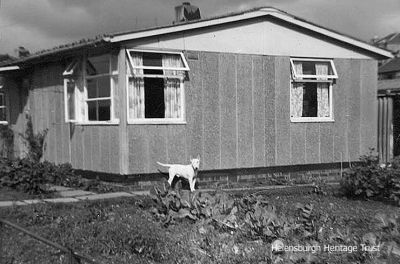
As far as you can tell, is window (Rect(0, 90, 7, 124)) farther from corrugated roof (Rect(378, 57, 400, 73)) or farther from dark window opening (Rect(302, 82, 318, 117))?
corrugated roof (Rect(378, 57, 400, 73))

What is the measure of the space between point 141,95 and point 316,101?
4.62 metres

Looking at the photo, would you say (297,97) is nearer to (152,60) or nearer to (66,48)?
(152,60)

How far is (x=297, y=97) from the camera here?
12.8 m

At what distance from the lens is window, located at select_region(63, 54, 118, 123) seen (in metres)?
11.1

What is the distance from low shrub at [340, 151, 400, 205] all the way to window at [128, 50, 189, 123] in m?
3.68

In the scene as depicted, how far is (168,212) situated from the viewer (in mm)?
7168

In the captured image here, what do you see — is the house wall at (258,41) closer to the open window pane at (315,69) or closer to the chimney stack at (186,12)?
the open window pane at (315,69)

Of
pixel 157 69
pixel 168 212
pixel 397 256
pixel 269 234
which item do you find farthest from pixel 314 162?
pixel 397 256

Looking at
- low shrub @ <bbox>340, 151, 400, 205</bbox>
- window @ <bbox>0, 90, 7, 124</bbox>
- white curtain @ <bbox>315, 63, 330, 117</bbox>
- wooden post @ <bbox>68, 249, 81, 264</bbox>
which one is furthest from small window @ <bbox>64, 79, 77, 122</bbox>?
wooden post @ <bbox>68, 249, 81, 264</bbox>

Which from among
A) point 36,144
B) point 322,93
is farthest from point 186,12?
point 36,144

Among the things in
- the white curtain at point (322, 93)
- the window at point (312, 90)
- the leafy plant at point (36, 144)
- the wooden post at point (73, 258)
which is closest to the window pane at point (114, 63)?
the leafy plant at point (36, 144)

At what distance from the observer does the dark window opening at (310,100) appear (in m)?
13.0

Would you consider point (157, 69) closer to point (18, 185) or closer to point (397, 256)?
point (18, 185)

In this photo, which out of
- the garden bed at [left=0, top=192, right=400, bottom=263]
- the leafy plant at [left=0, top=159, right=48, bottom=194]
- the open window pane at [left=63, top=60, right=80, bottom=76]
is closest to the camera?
the garden bed at [left=0, top=192, right=400, bottom=263]
